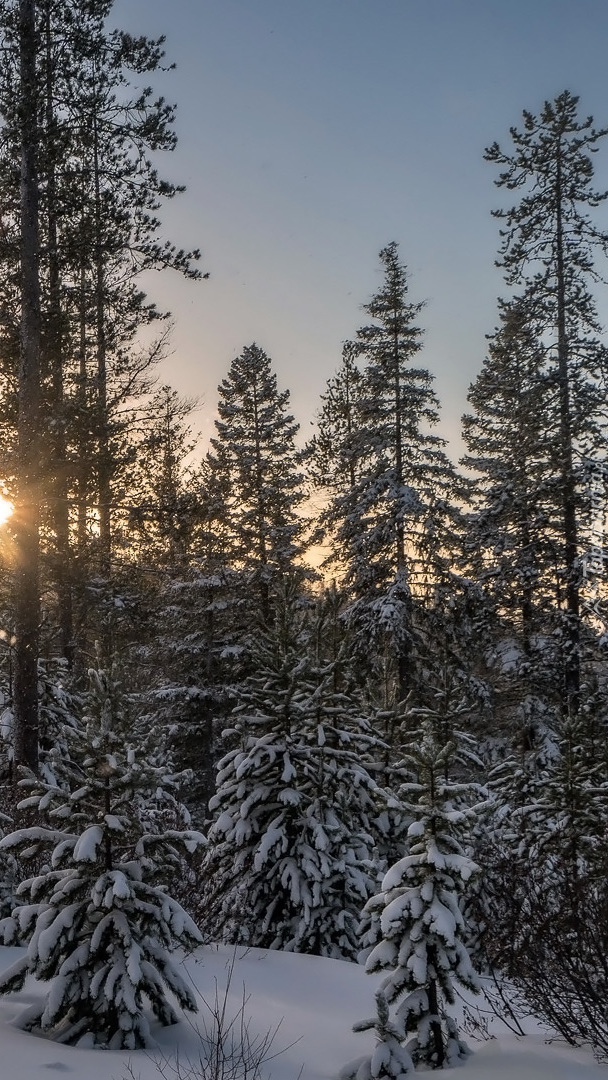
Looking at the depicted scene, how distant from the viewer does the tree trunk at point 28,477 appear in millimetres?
10320

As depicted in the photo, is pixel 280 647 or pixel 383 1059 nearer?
pixel 383 1059

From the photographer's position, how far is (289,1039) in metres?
→ 6.18

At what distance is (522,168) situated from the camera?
17969 mm

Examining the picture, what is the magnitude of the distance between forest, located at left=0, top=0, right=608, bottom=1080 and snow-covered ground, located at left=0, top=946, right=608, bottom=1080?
0.91 feet

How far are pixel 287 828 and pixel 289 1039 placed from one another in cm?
398

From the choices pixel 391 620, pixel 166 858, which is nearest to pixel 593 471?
pixel 391 620

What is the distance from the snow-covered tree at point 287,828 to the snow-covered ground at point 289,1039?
1.07m

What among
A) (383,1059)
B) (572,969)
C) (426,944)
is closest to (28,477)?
(426,944)

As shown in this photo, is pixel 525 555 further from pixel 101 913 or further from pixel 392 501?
pixel 101 913

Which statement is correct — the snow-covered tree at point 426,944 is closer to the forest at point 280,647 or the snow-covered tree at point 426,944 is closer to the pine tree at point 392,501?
the forest at point 280,647

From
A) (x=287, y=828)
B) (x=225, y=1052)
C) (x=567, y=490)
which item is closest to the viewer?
(x=225, y=1052)

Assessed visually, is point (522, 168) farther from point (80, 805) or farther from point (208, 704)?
point (80, 805)

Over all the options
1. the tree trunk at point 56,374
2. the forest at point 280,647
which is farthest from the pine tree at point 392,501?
the tree trunk at point 56,374

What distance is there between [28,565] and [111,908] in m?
5.98
